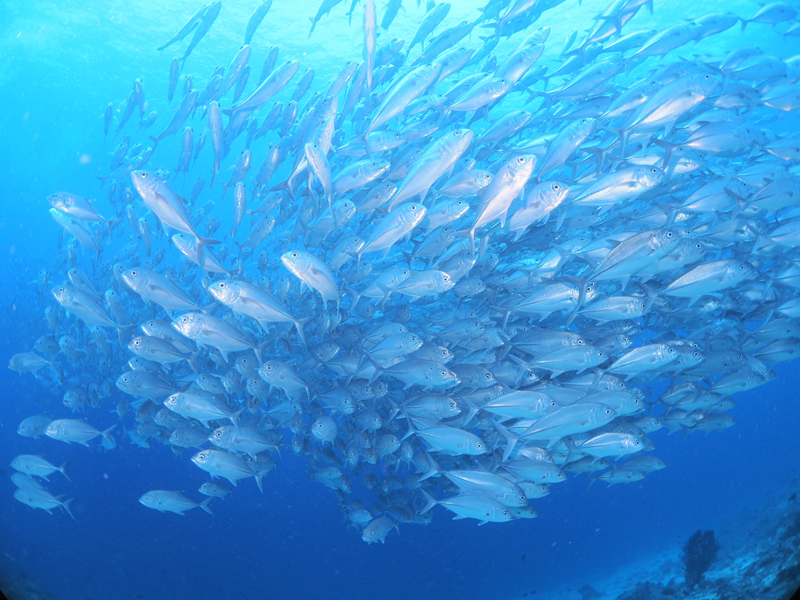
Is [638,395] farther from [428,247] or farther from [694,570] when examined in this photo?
[694,570]

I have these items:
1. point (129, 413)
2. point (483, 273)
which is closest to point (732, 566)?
point (483, 273)

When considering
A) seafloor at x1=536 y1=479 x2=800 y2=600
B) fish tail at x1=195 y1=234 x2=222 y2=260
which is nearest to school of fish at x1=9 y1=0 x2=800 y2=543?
fish tail at x1=195 y1=234 x2=222 y2=260

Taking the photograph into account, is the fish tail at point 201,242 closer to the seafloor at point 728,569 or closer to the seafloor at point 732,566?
the seafloor at point 728,569

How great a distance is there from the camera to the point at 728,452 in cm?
10650

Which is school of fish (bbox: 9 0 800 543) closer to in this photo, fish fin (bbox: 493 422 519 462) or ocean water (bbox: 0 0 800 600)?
fish fin (bbox: 493 422 519 462)

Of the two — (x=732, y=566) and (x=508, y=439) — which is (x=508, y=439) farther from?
(x=732, y=566)

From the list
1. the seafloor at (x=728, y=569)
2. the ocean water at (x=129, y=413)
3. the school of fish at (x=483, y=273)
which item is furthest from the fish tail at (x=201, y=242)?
the seafloor at (x=728, y=569)

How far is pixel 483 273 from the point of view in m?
5.30

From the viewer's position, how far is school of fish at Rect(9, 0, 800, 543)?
13.3 ft

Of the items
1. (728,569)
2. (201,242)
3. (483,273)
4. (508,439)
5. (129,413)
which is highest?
(129,413)

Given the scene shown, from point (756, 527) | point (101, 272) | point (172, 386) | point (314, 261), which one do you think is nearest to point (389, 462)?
point (172, 386)

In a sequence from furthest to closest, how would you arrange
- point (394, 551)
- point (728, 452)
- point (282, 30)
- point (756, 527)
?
1. point (728, 452)
2. point (394, 551)
3. point (282, 30)
4. point (756, 527)

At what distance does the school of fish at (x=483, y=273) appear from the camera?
4043mm

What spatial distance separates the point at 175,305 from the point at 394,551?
69802mm
